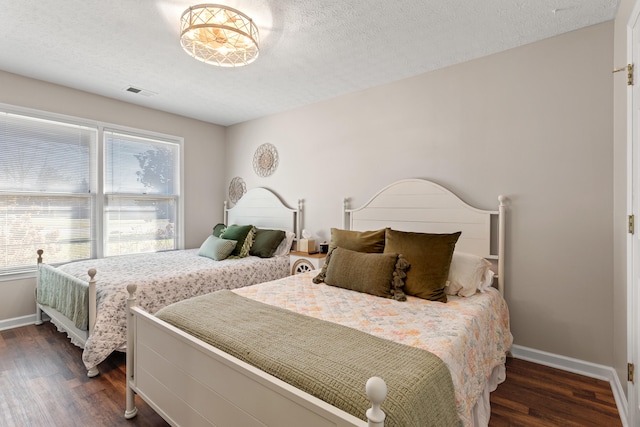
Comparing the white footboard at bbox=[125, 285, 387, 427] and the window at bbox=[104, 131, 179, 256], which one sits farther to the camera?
the window at bbox=[104, 131, 179, 256]

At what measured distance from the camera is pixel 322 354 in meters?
1.29

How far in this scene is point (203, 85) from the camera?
333 centimetres

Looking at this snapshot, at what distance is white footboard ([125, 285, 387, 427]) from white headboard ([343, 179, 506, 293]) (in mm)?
2142

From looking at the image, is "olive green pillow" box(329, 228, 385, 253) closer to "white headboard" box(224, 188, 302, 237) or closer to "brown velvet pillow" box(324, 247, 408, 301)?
"brown velvet pillow" box(324, 247, 408, 301)

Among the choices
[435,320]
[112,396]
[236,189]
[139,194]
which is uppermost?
[236,189]

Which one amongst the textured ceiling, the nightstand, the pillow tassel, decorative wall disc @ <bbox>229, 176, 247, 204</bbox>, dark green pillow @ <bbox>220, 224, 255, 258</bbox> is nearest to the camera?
the textured ceiling

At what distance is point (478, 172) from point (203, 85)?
2.84 meters

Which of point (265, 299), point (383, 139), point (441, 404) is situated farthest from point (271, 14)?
point (441, 404)

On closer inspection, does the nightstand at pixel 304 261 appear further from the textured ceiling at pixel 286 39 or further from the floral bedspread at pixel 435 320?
the textured ceiling at pixel 286 39

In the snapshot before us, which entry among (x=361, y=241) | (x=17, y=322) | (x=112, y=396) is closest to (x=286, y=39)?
(x=361, y=241)

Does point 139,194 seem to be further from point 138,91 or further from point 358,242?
point 358,242

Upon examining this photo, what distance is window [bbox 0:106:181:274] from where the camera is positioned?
3.17 metres

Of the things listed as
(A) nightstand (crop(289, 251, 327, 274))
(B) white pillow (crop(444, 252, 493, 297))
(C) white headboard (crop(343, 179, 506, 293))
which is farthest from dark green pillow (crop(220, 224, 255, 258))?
(B) white pillow (crop(444, 252, 493, 297))

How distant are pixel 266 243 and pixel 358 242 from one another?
4.57 feet
